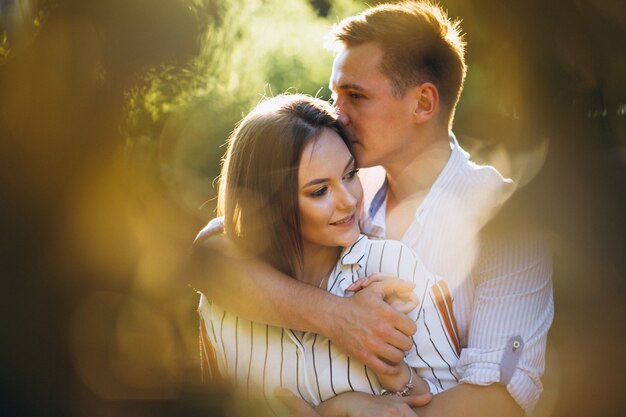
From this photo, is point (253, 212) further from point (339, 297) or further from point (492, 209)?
point (492, 209)

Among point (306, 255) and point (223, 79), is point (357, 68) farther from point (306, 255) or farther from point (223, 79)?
point (223, 79)

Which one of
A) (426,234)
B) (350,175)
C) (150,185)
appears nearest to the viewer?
(350,175)

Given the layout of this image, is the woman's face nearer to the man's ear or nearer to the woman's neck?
the woman's neck

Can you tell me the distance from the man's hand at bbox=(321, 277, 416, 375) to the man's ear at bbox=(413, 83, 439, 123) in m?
0.88

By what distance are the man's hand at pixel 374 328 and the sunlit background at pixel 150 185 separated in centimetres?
40

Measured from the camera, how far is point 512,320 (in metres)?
1.74

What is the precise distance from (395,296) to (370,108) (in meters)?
0.81

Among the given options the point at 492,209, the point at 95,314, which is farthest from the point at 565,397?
the point at 95,314

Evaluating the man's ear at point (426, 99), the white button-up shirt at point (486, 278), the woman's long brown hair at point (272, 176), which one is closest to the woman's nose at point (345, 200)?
the woman's long brown hair at point (272, 176)

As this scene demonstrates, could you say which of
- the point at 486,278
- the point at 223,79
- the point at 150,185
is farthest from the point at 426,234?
the point at 223,79

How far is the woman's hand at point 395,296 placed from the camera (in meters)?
1.63

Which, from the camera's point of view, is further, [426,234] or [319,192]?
[426,234]

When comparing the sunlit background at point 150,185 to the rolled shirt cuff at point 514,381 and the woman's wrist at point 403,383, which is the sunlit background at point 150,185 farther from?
the woman's wrist at point 403,383

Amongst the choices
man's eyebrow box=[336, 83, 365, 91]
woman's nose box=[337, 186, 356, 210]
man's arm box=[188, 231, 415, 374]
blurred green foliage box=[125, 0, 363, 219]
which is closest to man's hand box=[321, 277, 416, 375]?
man's arm box=[188, 231, 415, 374]
